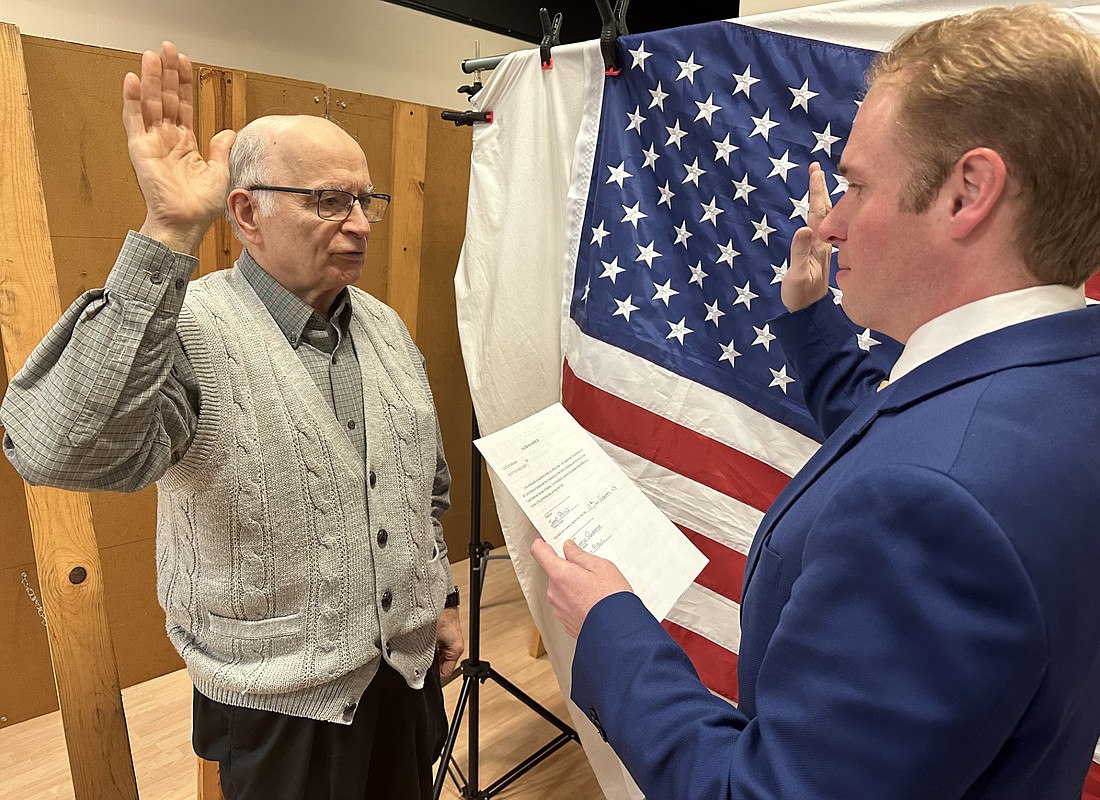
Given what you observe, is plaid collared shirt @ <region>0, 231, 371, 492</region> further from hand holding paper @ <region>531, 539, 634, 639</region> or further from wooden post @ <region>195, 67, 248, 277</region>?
wooden post @ <region>195, 67, 248, 277</region>

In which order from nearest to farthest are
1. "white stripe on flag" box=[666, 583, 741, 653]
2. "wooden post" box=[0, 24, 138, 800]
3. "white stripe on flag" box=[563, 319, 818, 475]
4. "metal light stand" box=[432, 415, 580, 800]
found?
"wooden post" box=[0, 24, 138, 800] < "white stripe on flag" box=[563, 319, 818, 475] < "white stripe on flag" box=[666, 583, 741, 653] < "metal light stand" box=[432, 415, 580, 800]

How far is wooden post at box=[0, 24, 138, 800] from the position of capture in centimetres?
157

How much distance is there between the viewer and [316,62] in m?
2.87

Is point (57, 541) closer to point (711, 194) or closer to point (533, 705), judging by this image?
point (533, 705)

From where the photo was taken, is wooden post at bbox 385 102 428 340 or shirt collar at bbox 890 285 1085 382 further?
wooden post at bbox 385 102 428 340

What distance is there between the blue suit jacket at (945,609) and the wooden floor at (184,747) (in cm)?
178

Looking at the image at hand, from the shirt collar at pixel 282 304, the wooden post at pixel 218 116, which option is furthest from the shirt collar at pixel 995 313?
the wooden post at pixel 218 116

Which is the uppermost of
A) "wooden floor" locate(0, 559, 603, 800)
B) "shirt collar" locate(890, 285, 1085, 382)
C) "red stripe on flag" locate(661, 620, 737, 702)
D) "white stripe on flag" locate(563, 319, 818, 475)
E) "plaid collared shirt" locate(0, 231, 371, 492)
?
"shirt collar" locate(890, 285, 1085, 382)

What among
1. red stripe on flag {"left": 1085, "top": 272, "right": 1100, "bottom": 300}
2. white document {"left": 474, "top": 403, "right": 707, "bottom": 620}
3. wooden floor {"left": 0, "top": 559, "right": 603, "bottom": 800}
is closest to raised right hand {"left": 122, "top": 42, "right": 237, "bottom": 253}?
white document {"left": 474, "top": 403, "right": 707, "bottom": 620}

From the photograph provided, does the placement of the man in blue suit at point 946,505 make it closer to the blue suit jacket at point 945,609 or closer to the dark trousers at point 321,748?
the blue suit jacket at point 945,609

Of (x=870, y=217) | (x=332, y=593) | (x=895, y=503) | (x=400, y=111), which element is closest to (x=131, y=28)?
(x=400, y=111)

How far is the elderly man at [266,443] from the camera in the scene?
968 millimetres

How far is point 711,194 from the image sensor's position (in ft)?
5.70

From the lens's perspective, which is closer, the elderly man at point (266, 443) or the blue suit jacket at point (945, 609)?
the blue suit jacket at point (945, 609)
